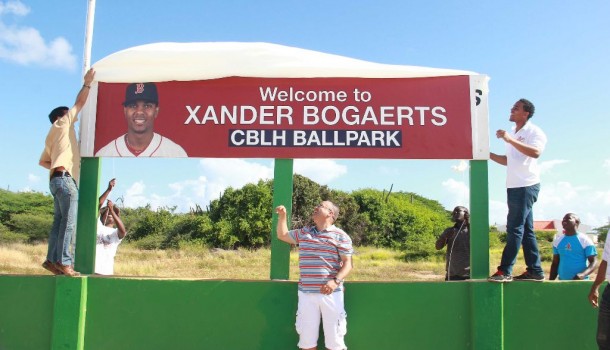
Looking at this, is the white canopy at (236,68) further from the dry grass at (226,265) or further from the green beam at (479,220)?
the dry grass at (226,265)

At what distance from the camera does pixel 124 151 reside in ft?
15.1

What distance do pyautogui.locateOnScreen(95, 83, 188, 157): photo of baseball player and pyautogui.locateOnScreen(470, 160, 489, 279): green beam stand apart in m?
2.66

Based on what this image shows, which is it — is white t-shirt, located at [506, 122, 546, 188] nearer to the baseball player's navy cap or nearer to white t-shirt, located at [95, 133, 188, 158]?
white t-shirt, located at [95, 133, 188, 158]

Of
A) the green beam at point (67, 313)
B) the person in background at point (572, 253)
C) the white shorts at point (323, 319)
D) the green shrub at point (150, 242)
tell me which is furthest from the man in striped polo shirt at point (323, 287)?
the green shrub at point (150, 242)

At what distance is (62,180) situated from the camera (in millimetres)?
4215

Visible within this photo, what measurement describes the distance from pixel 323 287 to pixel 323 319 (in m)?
0.28

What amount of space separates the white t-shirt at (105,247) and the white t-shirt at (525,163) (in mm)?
3974

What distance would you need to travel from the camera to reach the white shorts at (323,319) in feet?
12.7

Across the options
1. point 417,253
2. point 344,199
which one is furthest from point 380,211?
point 417,253

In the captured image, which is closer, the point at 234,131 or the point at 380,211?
the point at 234,131

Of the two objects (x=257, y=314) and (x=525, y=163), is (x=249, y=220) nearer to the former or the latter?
(x=257, y=314)

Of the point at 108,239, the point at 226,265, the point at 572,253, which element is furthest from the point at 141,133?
the point at 226,265

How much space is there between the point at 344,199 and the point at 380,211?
241cm

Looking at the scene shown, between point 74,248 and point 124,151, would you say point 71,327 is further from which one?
point 124,151
